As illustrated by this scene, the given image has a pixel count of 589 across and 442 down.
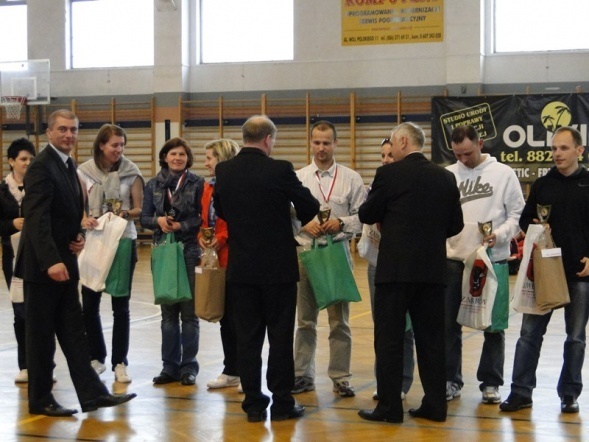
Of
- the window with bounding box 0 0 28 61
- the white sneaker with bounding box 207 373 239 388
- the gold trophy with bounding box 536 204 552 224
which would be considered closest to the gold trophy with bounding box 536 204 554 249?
the gold trophy with bounding box 536 204 552 224

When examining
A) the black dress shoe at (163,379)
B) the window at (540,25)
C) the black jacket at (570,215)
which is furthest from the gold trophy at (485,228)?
the window at (540,25)

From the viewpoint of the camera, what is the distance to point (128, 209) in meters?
6.21

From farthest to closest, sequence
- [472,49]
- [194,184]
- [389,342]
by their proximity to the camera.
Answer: [472,49] < [194,184] < [389,342]

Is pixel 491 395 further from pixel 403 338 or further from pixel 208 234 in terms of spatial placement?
pixel 208 234

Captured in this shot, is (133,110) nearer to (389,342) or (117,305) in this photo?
(117,305)

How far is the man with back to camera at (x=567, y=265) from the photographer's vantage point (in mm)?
5074

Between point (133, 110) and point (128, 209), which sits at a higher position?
point (133, 110)

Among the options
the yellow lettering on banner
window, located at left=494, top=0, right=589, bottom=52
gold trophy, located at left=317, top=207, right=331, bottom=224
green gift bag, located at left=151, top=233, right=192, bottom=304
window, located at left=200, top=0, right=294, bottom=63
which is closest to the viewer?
gold trophy, located at left=317, top=207, right=331, bottom=224

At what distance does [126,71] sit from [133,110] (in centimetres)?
80

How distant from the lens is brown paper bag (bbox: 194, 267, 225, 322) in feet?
18.2

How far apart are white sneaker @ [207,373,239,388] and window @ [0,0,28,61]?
586 inches

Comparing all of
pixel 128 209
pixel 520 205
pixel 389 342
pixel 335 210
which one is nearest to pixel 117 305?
pixel 128 209

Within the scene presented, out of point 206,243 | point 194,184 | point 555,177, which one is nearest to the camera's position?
point 555,177

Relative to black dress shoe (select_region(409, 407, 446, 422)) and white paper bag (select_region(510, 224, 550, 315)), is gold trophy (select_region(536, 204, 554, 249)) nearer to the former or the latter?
white paper bag (select_region(510, 224, 550, 315))
